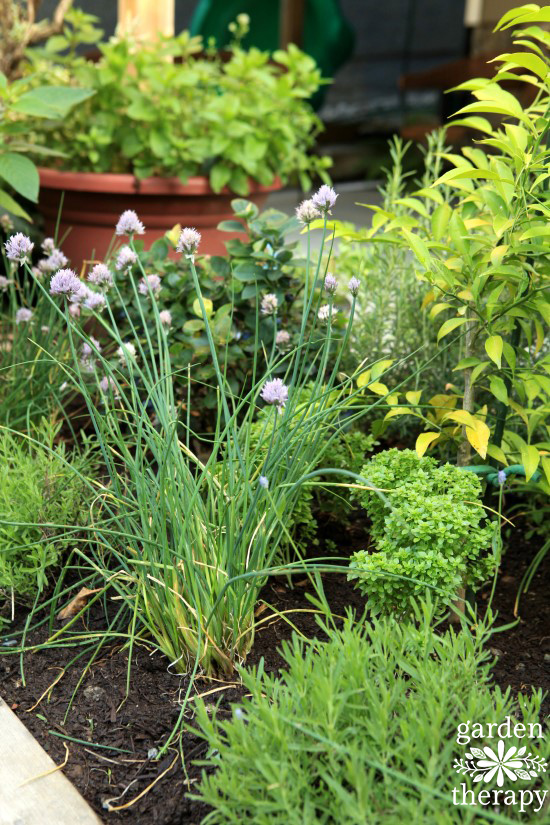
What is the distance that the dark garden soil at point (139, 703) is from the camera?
1463mm

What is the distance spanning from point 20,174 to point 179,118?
3.11ft

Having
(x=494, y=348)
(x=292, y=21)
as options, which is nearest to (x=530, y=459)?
(x=494, y=348)

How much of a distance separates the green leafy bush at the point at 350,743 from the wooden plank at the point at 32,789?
0.84 ft

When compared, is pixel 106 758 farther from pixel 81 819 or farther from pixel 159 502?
pixel 159 502

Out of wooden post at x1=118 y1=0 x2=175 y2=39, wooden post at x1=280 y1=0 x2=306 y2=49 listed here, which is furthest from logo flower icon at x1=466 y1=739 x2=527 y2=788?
wooden post at x1=280 y1=0 x2=306 y2=49

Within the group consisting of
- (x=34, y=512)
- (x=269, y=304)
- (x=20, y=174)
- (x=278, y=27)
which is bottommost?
(x=34, y=512)

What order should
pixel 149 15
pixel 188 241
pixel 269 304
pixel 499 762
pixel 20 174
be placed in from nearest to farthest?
pixel 499 762
pixel 188 241
pixel 269 304
pixel 20 174
pixel 149 15

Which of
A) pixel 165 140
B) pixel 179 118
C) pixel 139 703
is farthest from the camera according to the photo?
pixel 179 118

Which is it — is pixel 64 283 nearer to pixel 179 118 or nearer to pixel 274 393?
pixel 274 393

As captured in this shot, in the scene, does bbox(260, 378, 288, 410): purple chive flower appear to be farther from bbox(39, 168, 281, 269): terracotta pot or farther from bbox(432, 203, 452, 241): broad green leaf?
bbox(39, 168, 281, 269): terracotta pot

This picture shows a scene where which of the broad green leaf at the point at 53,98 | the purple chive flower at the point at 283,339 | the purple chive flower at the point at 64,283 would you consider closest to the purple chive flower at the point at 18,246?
the purple chive flower at the point at 64,283

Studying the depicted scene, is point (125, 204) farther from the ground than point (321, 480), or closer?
farther from the ground

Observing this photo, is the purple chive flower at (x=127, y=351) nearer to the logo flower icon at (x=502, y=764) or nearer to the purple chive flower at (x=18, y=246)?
the purple chive flower at (x=18, y=246)

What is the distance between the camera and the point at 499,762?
1272 mm
